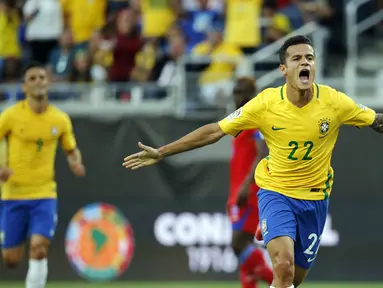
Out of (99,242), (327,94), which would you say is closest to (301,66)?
(327,94)

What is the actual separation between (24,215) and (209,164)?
13.7ft

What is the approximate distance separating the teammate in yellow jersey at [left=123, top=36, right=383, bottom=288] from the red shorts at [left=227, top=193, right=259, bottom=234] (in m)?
2.43

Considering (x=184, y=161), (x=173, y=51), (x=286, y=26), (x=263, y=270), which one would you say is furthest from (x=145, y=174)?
(x=263, y=270)

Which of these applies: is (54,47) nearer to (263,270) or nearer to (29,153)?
(29,153)

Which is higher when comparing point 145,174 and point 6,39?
point 6,39

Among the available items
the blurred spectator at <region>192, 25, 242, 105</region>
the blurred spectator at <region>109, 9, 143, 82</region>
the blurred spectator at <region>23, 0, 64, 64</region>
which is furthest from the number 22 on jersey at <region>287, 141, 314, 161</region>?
the blurred spectator at <region>23, 0, 64, 64</region>

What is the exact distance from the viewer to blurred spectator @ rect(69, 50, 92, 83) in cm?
1695

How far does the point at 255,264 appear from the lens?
38.4 feet

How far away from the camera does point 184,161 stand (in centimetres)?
1573

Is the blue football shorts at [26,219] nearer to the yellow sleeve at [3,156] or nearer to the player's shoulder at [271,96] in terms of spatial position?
the yellow sleeve at [3,156]

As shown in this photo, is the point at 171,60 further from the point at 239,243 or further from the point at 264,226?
the point at 264,226

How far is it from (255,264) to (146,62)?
19.6 ft

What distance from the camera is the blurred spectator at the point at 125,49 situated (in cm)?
1703

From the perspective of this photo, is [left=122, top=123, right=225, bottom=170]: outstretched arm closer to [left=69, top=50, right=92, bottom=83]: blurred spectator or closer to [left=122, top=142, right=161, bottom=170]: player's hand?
[left=122, top=142, right=161, bottom=170]: player's hand
